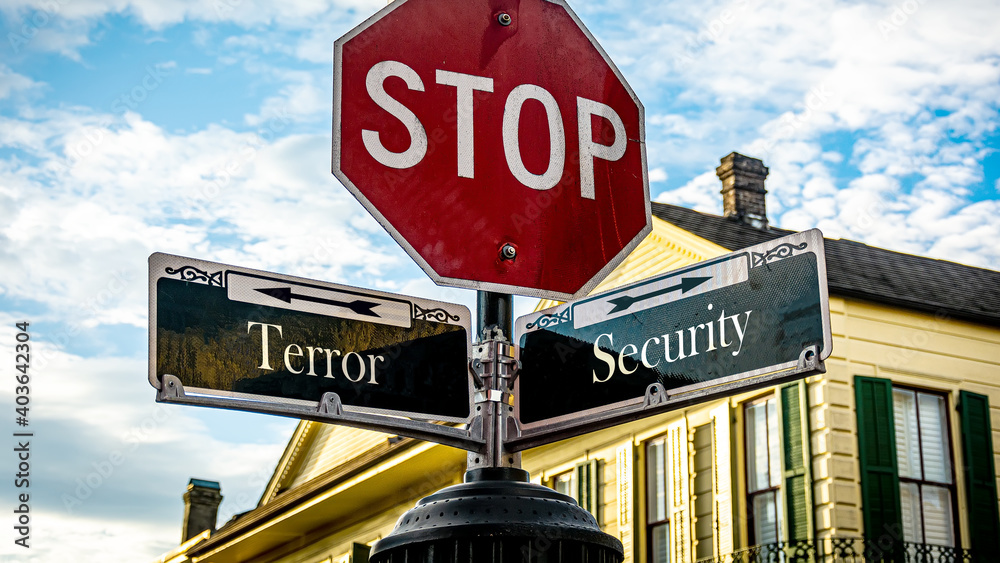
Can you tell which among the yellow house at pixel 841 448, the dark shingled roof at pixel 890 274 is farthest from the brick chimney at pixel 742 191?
the yellow house at pixel 841 448

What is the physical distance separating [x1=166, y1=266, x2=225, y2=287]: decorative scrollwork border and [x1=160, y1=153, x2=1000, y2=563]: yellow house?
984 cm

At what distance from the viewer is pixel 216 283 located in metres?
2.41

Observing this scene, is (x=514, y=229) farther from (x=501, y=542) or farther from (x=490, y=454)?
(x=501, y=542)

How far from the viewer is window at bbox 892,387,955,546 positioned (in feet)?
40.1

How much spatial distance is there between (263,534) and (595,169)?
18534 mm

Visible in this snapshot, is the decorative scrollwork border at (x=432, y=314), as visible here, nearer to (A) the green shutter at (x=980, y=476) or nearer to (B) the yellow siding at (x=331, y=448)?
(A) the green shutter at (x=980, y=476)

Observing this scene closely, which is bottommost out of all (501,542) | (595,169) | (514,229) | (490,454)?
(501,542)

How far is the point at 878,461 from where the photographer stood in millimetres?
12031

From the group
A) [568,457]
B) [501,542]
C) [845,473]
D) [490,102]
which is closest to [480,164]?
[490,102]

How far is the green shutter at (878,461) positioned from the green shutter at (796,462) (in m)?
0.56

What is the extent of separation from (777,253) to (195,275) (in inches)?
44.7

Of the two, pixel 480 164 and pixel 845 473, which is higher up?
pixel 845 473

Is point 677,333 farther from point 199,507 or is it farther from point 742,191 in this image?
point 199,507

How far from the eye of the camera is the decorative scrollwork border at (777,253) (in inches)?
92.3
